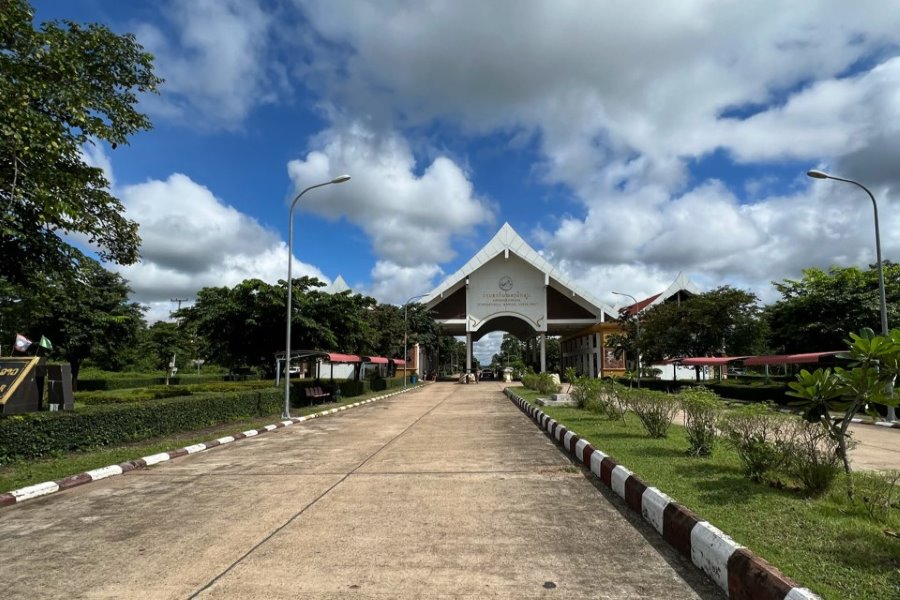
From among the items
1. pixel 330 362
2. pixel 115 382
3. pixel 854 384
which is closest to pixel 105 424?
pixel 854 384

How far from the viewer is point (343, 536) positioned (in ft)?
15.5

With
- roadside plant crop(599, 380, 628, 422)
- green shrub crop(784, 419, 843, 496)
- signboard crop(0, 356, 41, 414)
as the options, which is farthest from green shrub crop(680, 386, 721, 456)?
signboard crop(0, 356, 41, 414)

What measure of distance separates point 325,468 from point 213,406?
22.9 ft

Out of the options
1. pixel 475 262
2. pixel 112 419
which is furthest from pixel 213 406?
pixel 475 262

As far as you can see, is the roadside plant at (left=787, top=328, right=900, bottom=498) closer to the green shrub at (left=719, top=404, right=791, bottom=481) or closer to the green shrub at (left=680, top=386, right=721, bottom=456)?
the green shrub at (left=719, top=404, right=791, bottom=481)

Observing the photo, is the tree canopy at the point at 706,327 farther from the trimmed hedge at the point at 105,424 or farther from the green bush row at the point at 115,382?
the green bush row at the point at 115,382

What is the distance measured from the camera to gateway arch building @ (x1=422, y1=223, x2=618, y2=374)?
4862 cm

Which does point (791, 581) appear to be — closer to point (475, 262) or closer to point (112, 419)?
point (112, 419)

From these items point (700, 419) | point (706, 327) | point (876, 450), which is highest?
point (706, 327)

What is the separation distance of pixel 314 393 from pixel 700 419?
16365 mm

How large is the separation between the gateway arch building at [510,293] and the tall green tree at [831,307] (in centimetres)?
1968

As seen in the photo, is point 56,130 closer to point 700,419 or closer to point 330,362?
point 700,419

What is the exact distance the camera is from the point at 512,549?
4.36 m

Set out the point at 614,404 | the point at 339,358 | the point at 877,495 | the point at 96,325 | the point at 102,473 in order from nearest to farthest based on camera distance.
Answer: the point at 877,495 < the point at 102,473 < the point at 614,404 < the point at 339,358 < the point at 96,325
